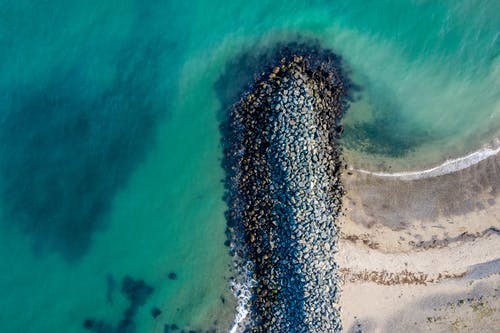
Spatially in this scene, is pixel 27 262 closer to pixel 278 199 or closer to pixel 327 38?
pixel 278 199

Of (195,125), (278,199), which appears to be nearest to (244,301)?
(278,199)

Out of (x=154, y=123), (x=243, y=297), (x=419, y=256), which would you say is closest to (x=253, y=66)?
(x=154, y=123)

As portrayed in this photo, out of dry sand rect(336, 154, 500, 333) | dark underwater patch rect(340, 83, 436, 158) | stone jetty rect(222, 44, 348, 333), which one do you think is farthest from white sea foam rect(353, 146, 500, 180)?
stone jetty rect(222, 44, 348, 333)

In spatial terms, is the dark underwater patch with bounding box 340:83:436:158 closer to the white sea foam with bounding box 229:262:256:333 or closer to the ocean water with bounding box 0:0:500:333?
the ocean water with bounding box 0:0:500:333

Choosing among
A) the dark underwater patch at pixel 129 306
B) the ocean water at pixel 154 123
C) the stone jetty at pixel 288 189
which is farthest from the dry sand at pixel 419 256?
the dark underwater patch at pixel 129 306

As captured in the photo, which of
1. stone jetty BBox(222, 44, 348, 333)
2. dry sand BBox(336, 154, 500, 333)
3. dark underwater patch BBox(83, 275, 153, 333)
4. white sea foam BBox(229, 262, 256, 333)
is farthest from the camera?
dark underwater patch BBox(83, 275, 153, 333)
